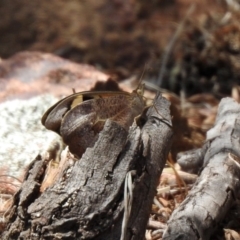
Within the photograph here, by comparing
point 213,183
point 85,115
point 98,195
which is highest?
point 85,115

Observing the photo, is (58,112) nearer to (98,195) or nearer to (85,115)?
(85,115)

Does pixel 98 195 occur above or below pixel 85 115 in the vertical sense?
below

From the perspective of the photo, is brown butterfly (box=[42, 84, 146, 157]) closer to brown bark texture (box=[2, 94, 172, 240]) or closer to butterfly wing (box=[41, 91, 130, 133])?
butterfly wing (box=[41, 91, 130, 133])

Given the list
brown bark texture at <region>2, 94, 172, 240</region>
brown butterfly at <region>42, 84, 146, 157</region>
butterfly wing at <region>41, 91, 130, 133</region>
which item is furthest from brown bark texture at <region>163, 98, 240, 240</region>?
butterfly wing at <region>41, 91, 130, 133</region>

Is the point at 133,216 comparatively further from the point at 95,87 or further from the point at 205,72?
the point at 205,72

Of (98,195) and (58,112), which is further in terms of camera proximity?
(58,112)

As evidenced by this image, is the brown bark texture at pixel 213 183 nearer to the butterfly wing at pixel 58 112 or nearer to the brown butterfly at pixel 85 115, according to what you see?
the brown butterfly at pixel 85 115

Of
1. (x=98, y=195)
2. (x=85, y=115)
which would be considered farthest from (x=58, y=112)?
(x=98, y=195)
